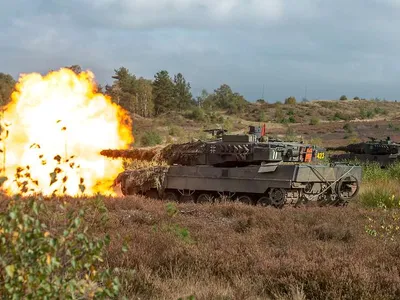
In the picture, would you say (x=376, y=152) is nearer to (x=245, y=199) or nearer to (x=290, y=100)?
(x=245, y=199)

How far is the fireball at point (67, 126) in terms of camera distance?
1794cm

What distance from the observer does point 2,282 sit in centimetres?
407

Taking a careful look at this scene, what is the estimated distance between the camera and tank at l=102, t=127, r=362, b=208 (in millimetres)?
16750

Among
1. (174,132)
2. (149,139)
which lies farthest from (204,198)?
(174,132)

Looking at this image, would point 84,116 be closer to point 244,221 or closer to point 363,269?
point 244,221

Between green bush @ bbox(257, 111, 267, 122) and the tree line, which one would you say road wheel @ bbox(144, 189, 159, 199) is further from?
green bush @ bbox(257, 111, 267, 122)

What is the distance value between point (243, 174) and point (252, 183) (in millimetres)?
372

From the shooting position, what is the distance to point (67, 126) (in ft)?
63.5

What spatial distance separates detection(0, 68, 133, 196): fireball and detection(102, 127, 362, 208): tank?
1349 mm

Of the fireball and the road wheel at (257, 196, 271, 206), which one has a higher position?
the fireball

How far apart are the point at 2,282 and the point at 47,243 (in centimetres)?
57

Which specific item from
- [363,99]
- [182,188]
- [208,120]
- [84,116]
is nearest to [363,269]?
[182,188]

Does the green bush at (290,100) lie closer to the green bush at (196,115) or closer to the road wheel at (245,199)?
the green bush at (196,115)

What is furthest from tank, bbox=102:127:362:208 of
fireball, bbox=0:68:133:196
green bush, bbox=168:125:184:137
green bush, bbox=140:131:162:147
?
green bush, bbox=168:125:184:137
